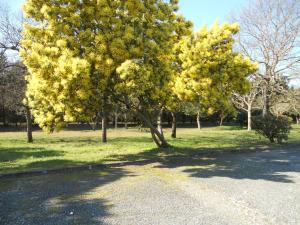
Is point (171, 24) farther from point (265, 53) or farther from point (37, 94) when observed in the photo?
point (265, 53)

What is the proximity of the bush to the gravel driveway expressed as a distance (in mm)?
6184

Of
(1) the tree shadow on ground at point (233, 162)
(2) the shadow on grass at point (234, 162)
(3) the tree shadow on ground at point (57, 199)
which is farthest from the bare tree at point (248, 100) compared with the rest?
(3) the tree shadow on ground at point (57, 199)

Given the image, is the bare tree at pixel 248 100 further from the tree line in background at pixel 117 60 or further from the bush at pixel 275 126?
the tree line in background at pixel 117 60

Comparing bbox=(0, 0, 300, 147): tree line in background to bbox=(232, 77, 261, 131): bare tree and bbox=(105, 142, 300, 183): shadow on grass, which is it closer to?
bbox=(105, 142, 300, 183): shadow on grass

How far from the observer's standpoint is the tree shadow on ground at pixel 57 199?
5.21 meters

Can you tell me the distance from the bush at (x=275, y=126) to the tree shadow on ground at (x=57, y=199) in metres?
9.79

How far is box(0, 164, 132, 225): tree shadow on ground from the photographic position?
521cm

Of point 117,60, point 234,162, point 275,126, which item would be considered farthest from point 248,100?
point 117,60

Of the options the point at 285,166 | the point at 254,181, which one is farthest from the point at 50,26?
the point at 285,166

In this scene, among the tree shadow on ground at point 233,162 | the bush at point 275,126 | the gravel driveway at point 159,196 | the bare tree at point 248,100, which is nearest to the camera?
the gravel driveway at point 159,196

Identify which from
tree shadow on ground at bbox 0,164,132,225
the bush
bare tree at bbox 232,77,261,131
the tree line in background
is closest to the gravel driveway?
tree shadow on ground at bbox 0,164,132,225

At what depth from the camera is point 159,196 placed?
20.8 feet

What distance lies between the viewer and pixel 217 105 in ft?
38.2

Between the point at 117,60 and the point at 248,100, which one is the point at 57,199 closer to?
the point at 117,60
